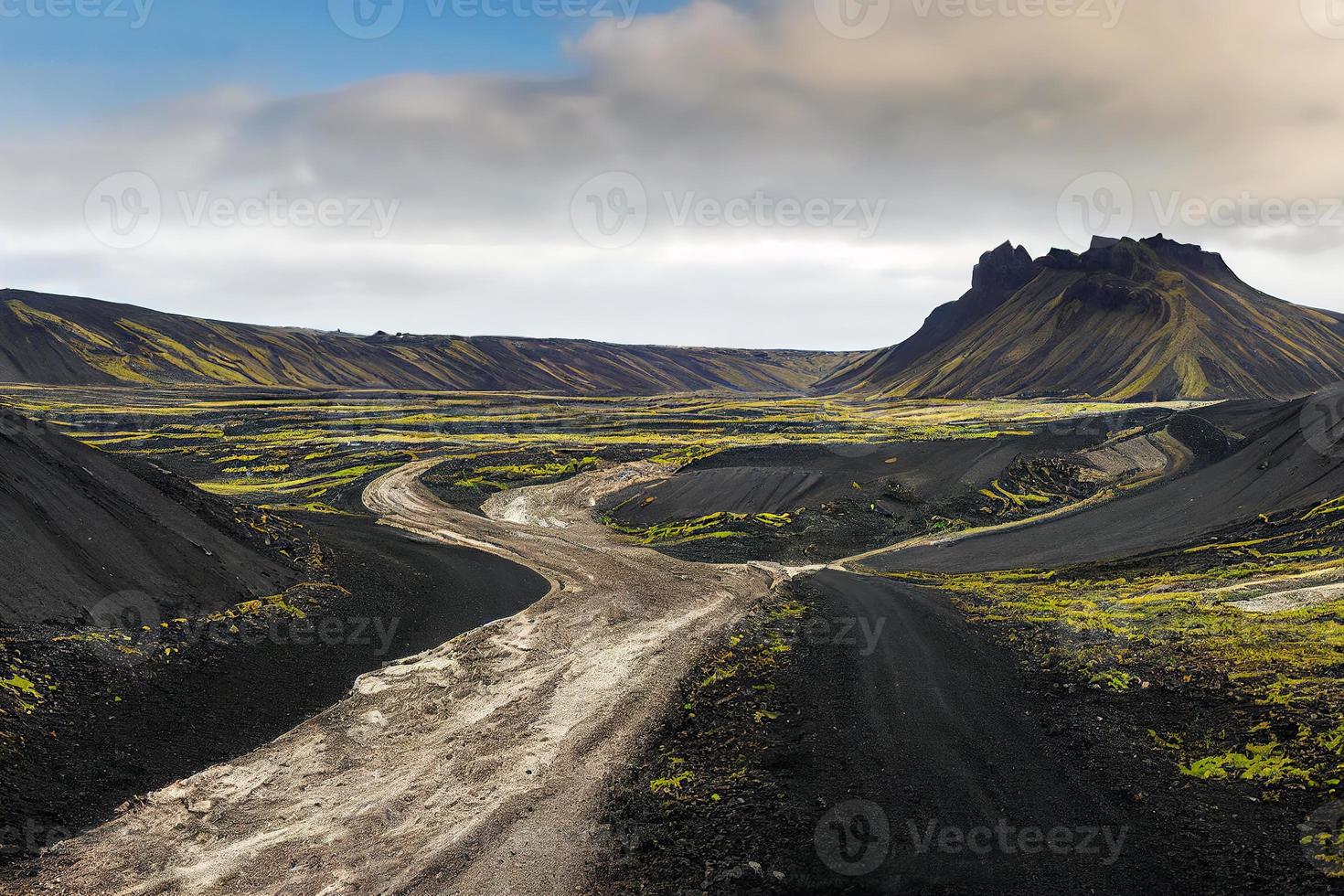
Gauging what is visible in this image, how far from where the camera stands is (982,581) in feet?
101

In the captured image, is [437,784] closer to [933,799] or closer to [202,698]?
[202,698]

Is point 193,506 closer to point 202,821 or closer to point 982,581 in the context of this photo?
point 202,821

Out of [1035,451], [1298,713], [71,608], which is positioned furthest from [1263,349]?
[71,608]

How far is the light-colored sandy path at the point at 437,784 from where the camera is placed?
11.5 metres

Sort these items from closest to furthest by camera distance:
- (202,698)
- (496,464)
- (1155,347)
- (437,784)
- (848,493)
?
(437,784)
(202,698)
(848,493)
(496,464)
(1155,347)

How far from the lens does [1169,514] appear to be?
37844mm

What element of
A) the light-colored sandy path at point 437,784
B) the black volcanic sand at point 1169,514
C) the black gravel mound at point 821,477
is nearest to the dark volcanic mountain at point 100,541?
the light-colored sandy path at point 437,784

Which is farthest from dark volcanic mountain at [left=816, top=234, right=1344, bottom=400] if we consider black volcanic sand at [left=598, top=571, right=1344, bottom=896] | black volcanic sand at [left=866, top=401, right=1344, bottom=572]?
black volcanic sand at [left=598, top=571, right=1344, bottom=896]

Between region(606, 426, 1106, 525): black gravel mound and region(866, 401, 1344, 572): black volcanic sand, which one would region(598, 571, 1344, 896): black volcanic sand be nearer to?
region(866, 401, 1344, 572): black volcanic sand

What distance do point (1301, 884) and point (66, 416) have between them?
13491cm

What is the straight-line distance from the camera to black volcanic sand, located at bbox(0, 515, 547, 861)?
513 inches

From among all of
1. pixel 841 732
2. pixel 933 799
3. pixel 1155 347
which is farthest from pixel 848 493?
pixel 1155 347

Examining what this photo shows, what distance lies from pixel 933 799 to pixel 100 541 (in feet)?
74.9

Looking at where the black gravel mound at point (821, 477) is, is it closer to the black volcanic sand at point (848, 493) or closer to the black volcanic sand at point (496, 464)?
the black volcanic sand at point (848, 493)
